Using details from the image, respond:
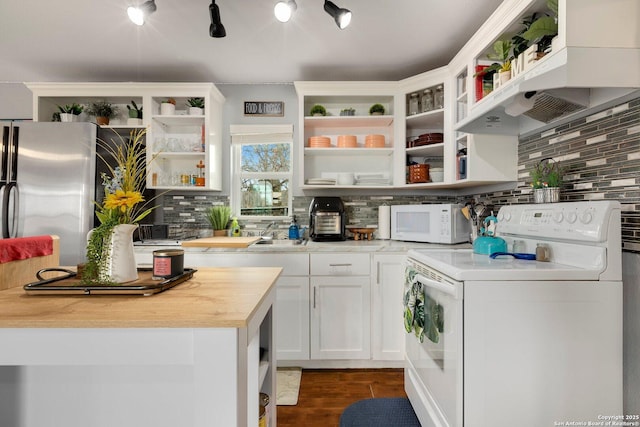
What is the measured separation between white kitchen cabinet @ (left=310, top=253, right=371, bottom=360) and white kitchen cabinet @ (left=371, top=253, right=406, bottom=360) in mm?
52

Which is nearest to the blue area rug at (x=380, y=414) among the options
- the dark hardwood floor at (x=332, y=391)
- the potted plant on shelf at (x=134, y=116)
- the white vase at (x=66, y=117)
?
the dark hardwood floor at (x=332, y=391)

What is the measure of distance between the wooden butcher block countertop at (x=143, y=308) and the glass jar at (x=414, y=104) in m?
2.25

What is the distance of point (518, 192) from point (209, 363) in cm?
227

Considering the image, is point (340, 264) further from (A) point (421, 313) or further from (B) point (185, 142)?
(B) point (185, 142)

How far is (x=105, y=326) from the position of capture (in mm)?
819

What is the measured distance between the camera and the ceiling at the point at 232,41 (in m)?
2.15

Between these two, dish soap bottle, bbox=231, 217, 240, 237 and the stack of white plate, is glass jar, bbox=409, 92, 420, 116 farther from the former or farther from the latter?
dish soap bottle, bbox=231, 217, 240, 237

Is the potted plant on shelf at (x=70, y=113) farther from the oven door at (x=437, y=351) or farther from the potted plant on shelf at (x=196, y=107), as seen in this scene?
the oven door at (x=437, y=351)

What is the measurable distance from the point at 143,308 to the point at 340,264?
5.86 ft

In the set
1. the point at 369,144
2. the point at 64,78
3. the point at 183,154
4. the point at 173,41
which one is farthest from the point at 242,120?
the point at 64,78

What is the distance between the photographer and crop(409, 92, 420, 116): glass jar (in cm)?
292

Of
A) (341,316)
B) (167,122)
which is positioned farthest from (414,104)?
(167,122)

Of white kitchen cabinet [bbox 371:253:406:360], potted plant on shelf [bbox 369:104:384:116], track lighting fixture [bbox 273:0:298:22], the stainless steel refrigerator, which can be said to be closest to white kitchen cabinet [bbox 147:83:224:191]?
the stainless steel refrigerator

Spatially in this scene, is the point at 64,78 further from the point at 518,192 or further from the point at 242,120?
the point at 518,192
